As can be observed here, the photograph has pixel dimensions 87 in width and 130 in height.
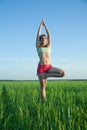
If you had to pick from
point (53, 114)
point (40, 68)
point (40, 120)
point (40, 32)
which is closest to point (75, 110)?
point (53, 114)

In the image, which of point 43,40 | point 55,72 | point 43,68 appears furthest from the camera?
point 43,40

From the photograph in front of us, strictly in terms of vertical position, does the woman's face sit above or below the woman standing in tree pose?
above

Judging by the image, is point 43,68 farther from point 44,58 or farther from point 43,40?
point 43,40

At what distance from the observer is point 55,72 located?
7.09 m

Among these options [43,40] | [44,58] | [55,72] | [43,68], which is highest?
[43,40]

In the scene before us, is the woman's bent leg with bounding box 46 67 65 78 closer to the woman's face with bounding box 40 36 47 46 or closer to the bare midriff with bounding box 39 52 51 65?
the bare midriff with bounding box 39 52 51 65

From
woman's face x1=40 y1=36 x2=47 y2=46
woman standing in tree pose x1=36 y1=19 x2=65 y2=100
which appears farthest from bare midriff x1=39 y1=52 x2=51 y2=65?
woman's face x1=40 y1=36 x2=47 y2=46

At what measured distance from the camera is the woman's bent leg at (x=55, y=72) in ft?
22.6

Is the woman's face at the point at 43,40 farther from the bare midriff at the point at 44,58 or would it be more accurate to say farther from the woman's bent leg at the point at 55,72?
the woman's bent leg at the point at 55,72

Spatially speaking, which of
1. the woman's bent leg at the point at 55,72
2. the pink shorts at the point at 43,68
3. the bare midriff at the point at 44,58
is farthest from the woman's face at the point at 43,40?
the woman's bent leg at the point at 55,72

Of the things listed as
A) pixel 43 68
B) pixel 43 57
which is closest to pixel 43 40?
pixel 43 57

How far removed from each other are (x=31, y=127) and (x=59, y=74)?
6.43 ft

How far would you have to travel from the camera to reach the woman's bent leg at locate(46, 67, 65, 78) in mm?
6887

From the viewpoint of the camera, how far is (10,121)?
5809 mm
